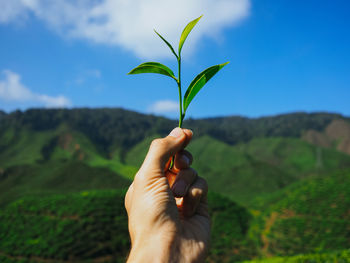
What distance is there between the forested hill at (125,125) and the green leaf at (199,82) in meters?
66.7

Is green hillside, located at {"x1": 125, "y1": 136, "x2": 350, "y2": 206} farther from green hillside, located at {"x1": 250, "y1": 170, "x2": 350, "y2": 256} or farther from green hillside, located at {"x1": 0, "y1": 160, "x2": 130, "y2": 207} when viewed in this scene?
green hillside, located at {"x1": 0, "y1": 160, "x2": 130, "y2": 207}

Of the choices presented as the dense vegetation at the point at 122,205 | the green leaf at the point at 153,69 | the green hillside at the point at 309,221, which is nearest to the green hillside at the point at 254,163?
the dense vegetation at the point at 122,205

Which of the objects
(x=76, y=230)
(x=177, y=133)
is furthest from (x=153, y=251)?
(x=76, y=230)

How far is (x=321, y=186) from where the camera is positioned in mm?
17094

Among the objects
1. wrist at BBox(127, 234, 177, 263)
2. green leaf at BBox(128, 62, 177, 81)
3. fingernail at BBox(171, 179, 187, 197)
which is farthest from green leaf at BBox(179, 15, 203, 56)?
wrist at BBox(127, 234, 177, 263)

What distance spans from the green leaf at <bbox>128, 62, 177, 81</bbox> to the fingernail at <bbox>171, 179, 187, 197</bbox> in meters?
0.76

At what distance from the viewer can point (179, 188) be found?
1.77m

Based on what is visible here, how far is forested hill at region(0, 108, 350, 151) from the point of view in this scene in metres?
71.5

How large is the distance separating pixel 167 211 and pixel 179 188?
0.22 m

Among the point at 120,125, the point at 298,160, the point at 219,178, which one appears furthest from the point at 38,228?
the point at 120,125

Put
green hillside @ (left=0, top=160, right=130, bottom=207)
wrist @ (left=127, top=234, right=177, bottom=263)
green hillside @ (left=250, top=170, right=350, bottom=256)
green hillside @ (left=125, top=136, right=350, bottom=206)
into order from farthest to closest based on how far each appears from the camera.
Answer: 1. green hillside @ (left=125, top=136, right=350, bottom=206)
2. green hillside @ (left=0, top=160, right=130, bottom=207)
3. green hillside @ (left=250, top=170, right=350, bottom=256)
4. wrist @ (left=127, top=234, right=177, bottom=263)

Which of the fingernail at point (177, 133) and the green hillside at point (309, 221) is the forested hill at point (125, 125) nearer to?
the green hillside at point (309, 221)

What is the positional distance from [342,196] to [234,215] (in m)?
6.61

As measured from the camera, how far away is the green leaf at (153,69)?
1.78 m
